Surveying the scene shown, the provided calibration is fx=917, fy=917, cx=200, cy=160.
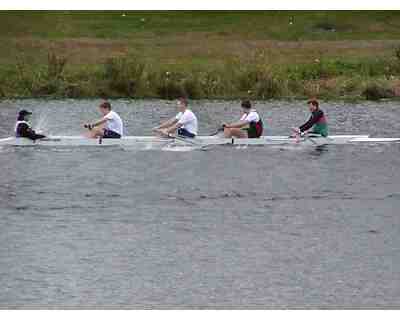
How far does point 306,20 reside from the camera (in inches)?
2208

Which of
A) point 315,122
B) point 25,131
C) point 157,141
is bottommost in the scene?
point 157,141

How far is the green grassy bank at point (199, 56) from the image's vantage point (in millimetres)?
44594

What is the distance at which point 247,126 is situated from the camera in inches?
1025

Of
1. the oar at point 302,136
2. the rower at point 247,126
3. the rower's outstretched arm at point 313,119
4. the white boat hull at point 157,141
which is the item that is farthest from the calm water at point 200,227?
the rower's outstretched arm at point 313,119

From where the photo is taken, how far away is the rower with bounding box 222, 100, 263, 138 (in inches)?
1003

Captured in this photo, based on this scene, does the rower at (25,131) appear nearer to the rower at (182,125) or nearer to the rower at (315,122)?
the rower at (182,125)

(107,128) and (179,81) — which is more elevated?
(179,81)

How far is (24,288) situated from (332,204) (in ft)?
35.0

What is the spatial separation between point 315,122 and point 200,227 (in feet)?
26.8

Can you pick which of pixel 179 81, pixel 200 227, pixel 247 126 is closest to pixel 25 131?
pixel 247 126

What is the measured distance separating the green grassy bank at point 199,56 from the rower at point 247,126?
1526 cm

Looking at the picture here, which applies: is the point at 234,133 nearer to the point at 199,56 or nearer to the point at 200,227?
the point at 200,227

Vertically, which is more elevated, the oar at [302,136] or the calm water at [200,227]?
the oar at [302,136]

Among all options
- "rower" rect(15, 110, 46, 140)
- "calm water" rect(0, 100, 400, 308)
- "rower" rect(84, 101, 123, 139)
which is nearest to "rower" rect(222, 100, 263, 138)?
"calm water" rect(0, 100, 400, 308)
